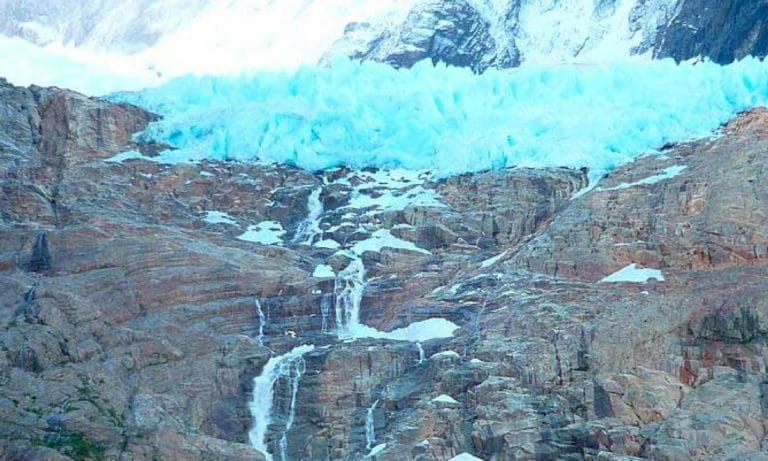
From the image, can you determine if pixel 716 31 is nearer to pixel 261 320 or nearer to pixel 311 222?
pixel 311 222

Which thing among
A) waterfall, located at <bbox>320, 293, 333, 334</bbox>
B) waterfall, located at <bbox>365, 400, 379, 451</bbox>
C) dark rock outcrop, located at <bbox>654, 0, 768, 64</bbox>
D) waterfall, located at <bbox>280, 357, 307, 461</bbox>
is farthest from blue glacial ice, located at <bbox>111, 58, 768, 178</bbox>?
waterfall, located at <bbox>365, 400, 379, 451</bbox>

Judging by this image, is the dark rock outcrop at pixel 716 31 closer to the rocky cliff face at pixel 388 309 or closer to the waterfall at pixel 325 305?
the rocky cliff face at pixel 388 309

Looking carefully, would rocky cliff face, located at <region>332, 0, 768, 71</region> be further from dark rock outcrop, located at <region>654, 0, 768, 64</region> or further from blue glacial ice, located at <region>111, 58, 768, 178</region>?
blue glacial ice, located at <region>111, 58, 768, 178</region>

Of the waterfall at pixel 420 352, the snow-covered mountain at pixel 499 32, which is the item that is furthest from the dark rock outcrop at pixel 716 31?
the waterfall at pixel 420 352

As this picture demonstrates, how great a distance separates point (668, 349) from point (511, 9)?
62914 millimetres

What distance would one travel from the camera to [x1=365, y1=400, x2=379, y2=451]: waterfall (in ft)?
259

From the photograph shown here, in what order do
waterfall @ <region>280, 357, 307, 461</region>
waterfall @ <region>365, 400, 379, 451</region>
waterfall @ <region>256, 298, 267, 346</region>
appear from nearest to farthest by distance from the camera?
1. waterfall @ <region>365, 400, 379, 451</region>
2. waterfall @ <region>280, 357, 307, 461</region>
3. waterfall @ <region>256, 298, 267, 346</region>

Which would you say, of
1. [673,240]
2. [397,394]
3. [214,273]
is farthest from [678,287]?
[214,273]

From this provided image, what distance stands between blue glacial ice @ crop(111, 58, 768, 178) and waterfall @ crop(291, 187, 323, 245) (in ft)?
12.6

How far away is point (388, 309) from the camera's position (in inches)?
3593

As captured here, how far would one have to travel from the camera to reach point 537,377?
79.1 metres

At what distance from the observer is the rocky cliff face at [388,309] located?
247 feet

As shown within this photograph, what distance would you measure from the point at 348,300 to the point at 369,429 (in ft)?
45.9

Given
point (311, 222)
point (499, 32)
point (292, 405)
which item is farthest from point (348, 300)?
point (499, 32)
